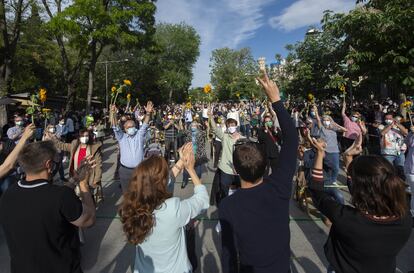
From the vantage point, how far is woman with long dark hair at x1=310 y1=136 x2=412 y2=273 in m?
1.84

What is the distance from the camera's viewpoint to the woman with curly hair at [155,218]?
210 centimetres

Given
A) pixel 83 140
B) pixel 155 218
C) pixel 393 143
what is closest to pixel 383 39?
pixel 393 143

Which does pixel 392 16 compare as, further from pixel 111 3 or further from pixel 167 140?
pixel 111 3

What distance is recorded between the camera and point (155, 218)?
83.7 inches

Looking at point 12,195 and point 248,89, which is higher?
point 248,89

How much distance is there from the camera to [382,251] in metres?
1.85

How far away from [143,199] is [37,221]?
716mm

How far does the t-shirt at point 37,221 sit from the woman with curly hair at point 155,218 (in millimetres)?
404

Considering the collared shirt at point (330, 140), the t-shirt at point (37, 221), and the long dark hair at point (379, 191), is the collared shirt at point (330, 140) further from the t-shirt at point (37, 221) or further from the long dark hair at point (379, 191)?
the t-shirt at point (37, 221)

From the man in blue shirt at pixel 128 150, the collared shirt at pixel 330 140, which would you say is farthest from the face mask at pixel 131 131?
the collared shirt at pixel 330 140

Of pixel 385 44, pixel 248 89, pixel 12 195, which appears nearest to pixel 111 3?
pixel 385 44

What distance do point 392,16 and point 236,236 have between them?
9826 mm

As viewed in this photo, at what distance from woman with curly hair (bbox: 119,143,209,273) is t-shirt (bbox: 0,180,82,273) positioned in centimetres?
40

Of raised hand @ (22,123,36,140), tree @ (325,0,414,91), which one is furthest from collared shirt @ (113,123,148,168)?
tree @ (325,0,414,91)
